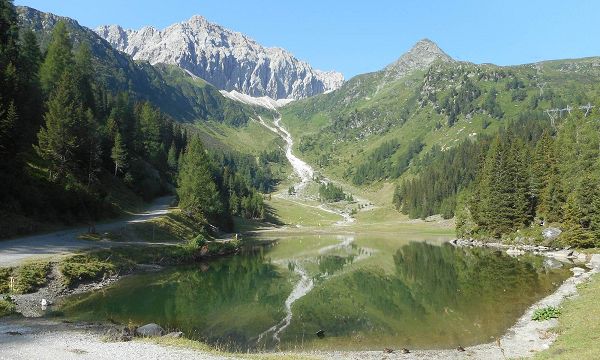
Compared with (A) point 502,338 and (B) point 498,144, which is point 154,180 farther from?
(A) point 502,338

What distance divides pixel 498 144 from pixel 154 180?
95710 millimetres

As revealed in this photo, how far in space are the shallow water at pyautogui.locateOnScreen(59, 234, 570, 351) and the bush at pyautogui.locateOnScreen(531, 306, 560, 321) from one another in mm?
2022

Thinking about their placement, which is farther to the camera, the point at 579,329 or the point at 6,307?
the point at 6,307

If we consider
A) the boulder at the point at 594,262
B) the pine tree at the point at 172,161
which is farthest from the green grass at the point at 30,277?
the pine tree at the point at 172,161

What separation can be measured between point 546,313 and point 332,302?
66.6 feet

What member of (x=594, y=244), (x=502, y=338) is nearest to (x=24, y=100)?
(x=502, y=338)

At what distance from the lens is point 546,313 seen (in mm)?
33062

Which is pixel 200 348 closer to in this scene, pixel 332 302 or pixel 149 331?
pixel 149 331

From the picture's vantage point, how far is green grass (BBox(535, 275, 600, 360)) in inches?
830

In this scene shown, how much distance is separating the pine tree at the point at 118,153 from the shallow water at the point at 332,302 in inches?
1642

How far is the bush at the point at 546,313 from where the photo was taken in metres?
32.6

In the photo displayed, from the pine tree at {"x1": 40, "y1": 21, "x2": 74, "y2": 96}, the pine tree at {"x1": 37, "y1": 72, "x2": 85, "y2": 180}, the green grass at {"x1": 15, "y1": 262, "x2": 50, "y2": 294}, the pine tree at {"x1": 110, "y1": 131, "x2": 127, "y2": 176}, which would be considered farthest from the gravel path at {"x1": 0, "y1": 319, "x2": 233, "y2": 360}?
the pine tree at {"x1": 40, "y1": 21, "x2": 74, "y2": 96}

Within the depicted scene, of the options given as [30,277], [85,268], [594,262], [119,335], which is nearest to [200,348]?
[119,335]

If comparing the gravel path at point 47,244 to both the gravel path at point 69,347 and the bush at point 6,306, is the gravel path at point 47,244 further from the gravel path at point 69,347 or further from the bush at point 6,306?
the gravel path at point 69,347
